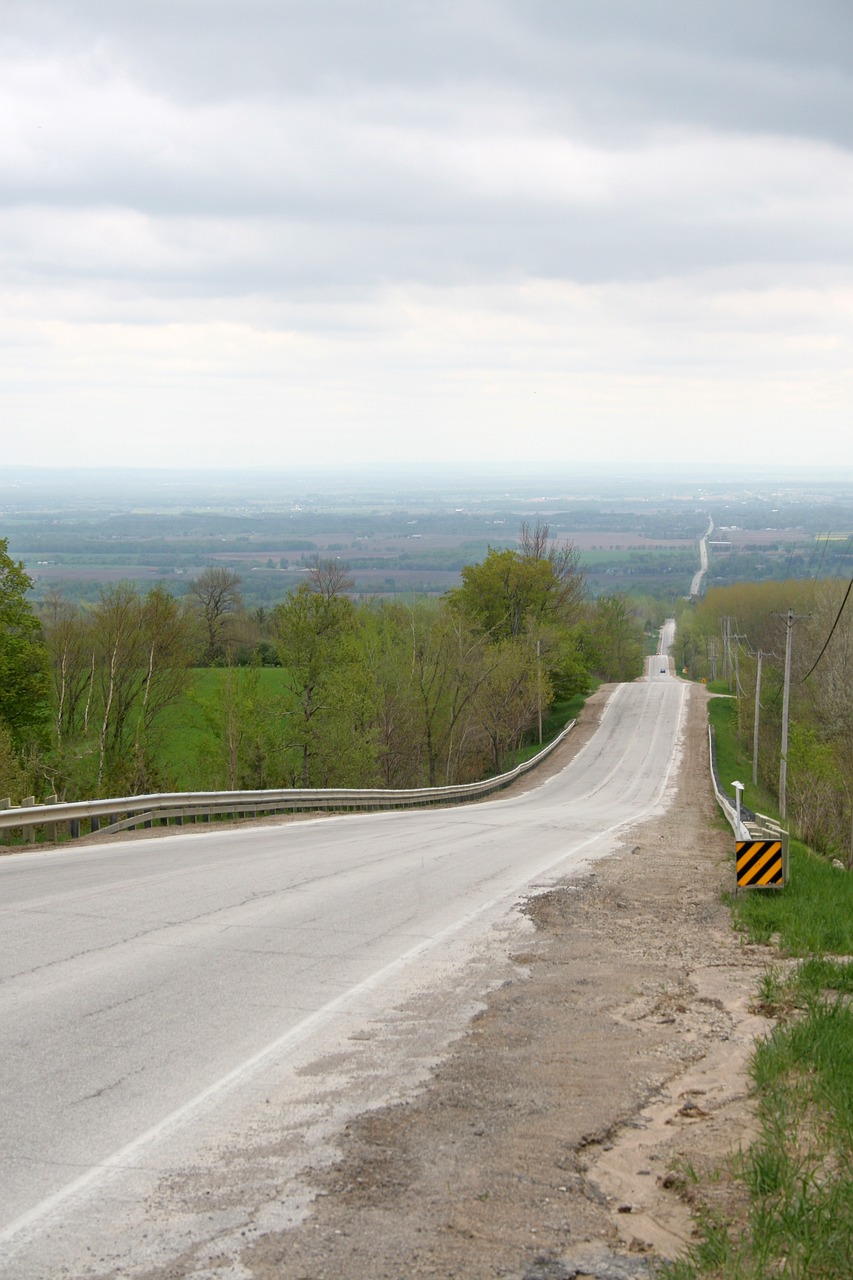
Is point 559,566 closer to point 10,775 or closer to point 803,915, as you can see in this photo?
point 10,775

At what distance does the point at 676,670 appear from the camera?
139m

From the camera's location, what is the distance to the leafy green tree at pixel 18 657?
4075cm

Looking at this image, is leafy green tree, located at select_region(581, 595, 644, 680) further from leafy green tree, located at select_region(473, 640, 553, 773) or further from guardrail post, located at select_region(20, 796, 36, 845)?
guardrail post, located at select_region(20, 796, 36, 845)

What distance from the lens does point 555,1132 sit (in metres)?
6.38

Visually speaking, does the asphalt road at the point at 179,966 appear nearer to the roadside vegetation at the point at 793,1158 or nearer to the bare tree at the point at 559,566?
the roadside vegetation at the point at 793,1158

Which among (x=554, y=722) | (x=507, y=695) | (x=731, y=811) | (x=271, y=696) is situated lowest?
(x=554, y=722)

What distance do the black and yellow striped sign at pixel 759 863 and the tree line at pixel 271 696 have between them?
22969 mm

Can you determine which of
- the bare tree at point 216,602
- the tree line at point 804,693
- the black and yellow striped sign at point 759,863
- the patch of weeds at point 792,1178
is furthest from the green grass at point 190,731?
the patch of weeds at point 792,1178

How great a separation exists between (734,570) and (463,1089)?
84.4m

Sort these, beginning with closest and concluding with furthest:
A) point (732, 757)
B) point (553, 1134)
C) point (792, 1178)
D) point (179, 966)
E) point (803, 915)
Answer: point (792, 1178)
point (553, 1134)
point (179, 966)
point (803, 915)
point (732, 757)

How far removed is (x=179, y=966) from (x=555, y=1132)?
4552 millimetres

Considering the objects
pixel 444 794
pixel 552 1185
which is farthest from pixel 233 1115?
A: pixel 444 794

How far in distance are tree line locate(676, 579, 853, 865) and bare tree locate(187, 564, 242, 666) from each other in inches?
1438

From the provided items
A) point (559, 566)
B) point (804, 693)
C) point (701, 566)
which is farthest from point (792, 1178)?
point (701, 566)
